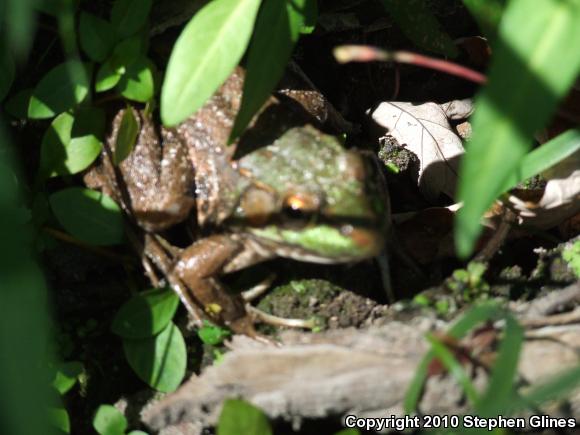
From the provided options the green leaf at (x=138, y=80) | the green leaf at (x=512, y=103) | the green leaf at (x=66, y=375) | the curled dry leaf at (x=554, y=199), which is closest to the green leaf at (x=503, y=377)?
the green leaf at (x=512, y=103)

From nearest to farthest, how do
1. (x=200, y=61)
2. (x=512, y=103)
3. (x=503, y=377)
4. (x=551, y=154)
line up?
(x=512, y=103)
(x=503, y=377)
(x=200, y=61)
(x=551, y=154)

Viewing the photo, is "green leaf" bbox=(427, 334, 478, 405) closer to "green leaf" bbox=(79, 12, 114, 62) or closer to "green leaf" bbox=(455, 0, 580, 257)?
"green leaf" bbox=(455, 0, 580, 257)

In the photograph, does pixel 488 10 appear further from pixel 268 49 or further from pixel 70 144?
pixel 70 144

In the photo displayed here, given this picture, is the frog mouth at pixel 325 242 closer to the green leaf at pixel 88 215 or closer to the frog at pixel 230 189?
the frog at pixel 230 189

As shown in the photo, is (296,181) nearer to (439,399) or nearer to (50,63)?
(439,399)

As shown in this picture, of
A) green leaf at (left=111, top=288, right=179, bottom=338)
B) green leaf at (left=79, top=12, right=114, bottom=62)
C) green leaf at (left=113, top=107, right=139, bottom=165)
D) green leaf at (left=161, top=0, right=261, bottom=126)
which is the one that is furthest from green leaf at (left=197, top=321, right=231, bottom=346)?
green leaf at (left=79, top=12, right=114, bottom=62)

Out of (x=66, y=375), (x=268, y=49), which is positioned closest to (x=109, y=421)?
(x=66, y=375)
